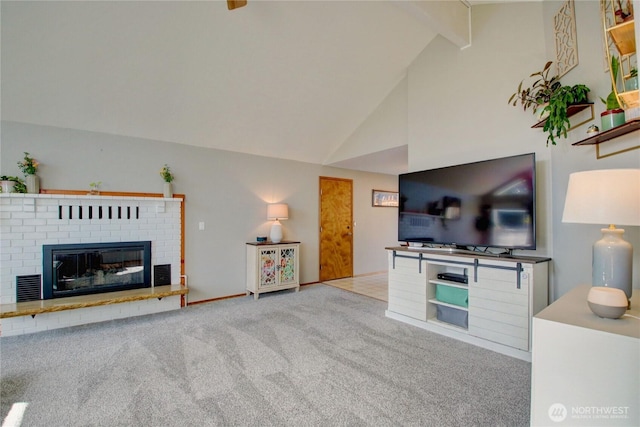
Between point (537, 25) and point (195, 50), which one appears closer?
point (537, 25)

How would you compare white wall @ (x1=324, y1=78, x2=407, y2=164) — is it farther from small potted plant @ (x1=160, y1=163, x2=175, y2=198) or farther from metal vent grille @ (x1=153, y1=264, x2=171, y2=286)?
A: metal vent grille @ (x1=153, y1=264, x2=171, y2=286)

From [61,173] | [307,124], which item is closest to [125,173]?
[61,173]

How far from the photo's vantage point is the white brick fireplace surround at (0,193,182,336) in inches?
122

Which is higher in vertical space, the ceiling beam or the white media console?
the ceiling beam

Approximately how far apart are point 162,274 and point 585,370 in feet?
13.9

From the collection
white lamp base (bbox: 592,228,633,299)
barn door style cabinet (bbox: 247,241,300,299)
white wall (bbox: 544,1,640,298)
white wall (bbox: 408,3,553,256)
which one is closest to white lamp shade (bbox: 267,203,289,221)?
barn door style cabinet (bbox: 247,241,300,299)

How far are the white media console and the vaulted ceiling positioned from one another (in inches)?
95.8

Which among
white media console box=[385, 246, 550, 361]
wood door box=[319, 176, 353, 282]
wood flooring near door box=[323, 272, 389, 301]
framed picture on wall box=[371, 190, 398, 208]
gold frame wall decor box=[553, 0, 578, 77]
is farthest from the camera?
framed picture on wall box=[371, 190, 398, 208]

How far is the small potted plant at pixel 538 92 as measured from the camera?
8.05ft

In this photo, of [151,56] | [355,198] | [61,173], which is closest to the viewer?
[151,56]

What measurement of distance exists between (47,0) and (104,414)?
10.4ft

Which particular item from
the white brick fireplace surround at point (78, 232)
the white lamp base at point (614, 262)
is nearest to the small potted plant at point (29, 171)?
the white brick fireplace surround at point (78, 232)

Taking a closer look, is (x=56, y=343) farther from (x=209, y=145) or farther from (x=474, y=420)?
(x=474, y=420)

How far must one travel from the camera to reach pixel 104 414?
1.77 m
